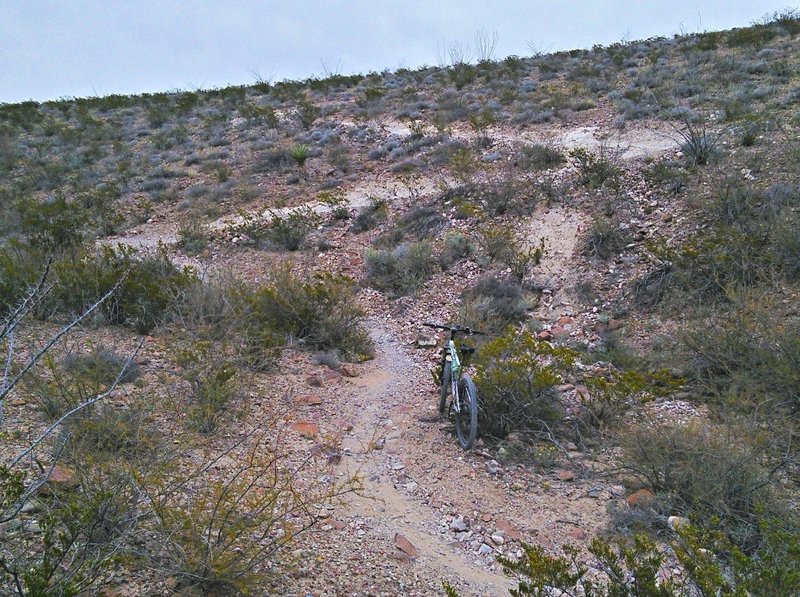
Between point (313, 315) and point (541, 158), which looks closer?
point (313, 315)

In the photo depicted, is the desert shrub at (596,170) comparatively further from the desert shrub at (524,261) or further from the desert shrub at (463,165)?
the desert shrub at (463,165)

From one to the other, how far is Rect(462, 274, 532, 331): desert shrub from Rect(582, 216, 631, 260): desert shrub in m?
1.46

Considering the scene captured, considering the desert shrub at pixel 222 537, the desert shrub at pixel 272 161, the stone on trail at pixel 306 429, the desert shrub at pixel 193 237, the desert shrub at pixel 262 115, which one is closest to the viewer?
the desert shrub at pixel 222 537

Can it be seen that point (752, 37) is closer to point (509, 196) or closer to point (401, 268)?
point (509, 196)

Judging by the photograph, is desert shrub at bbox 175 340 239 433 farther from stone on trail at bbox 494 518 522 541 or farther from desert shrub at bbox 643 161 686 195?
desert shrub at bbox 643 161 686 195

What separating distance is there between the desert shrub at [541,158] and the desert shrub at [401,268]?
3404 mm

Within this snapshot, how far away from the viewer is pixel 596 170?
10773 millimetres

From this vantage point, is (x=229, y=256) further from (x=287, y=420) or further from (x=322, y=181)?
(x=287, y=420)

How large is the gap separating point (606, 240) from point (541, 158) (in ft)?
11.7

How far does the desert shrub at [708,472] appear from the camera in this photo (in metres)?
3.92

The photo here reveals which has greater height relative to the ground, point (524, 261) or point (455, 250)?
point (455, 250)

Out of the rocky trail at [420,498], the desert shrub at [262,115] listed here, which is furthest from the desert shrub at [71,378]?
the desert shrub at [262,115]

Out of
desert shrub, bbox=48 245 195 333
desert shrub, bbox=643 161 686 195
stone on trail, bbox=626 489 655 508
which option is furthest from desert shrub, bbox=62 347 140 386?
desert shrub, bbox=643 161 686 195

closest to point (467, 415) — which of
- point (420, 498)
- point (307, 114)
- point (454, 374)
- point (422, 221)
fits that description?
point (454, 374)
